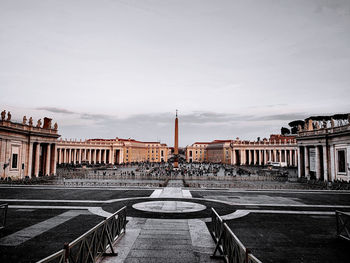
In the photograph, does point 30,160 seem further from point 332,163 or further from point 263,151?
point 263,151

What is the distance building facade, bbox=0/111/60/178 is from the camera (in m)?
37.8

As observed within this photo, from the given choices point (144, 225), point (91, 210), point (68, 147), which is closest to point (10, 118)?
point (91, 210)

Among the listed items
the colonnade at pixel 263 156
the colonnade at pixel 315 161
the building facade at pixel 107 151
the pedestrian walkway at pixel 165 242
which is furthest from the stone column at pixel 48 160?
the colonnade at pixel 263 156

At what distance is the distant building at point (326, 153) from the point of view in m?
38.1

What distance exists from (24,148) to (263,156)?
384 feet

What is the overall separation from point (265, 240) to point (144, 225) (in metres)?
5.81

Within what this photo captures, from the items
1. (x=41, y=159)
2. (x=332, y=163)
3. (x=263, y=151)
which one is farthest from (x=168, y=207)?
(x=263, y=151)

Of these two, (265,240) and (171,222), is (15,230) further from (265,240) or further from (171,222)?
(265,240)

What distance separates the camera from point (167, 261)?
788cm

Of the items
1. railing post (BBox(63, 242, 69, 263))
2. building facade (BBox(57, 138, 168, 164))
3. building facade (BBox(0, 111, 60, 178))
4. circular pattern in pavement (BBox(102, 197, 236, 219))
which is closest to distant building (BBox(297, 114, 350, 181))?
circular pattern in pavement (BBox(102, 197, 236, 219))

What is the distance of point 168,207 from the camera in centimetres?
1662

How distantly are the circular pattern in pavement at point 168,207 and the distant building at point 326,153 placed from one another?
30.7 meters

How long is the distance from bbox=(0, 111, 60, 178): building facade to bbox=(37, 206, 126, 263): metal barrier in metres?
33.1

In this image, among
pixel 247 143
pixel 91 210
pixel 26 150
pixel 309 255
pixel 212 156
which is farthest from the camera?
pixel 212 156
